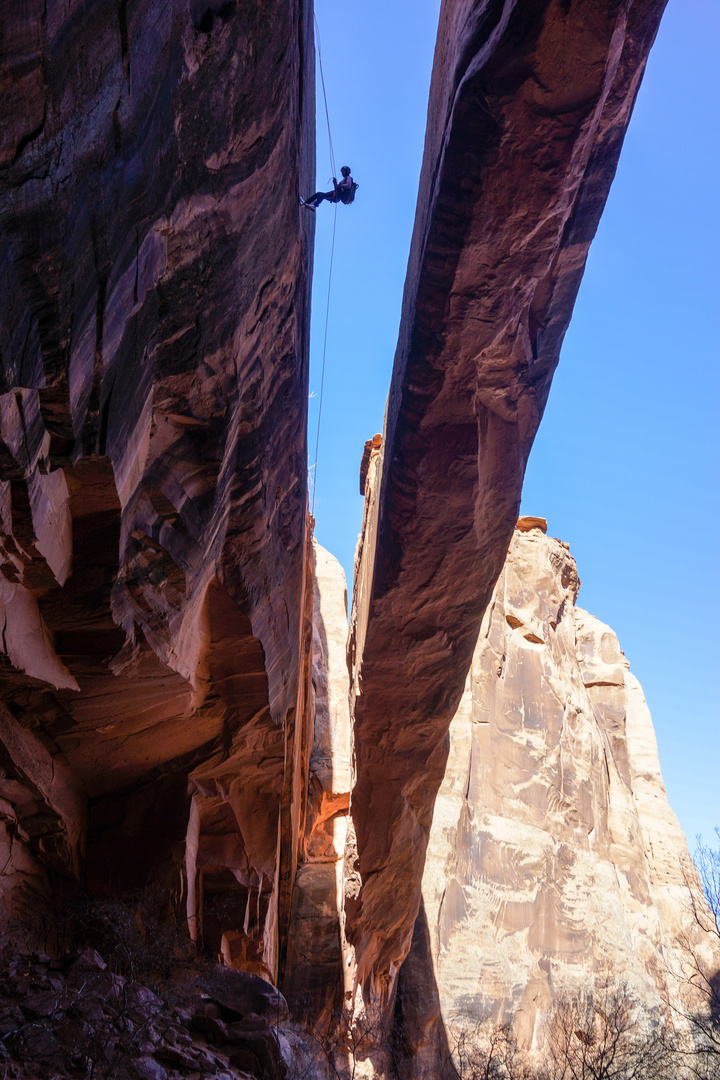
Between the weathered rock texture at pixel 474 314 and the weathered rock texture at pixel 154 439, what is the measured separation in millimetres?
1134

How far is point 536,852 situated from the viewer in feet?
58.7

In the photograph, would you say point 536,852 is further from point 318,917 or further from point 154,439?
point 154,439

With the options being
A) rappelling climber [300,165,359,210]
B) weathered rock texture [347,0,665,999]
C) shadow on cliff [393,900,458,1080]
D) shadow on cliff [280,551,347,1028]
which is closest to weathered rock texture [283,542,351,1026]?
shadow on cliff [280,551,347,1028]

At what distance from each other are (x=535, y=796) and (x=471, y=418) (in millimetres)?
14179

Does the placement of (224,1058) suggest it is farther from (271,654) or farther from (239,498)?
(239,498)

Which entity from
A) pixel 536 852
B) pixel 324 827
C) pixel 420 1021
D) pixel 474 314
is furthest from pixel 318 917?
pixel 474 314

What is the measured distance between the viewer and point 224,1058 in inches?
218

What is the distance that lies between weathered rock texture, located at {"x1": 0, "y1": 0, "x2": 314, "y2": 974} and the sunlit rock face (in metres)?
7.67

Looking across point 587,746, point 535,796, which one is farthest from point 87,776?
point 587,746

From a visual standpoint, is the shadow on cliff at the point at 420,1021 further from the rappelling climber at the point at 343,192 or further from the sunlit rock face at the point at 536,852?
the rappelling climber at the point at 343,192

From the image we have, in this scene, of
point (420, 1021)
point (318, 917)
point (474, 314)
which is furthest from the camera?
point (420, 1021)

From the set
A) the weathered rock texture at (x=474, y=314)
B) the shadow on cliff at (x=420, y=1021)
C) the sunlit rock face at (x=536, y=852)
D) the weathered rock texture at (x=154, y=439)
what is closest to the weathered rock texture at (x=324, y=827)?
the shadow on cliff at (x=420, y=1021)

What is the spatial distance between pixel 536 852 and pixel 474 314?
591 inches

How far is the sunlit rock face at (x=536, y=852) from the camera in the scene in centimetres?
1544
